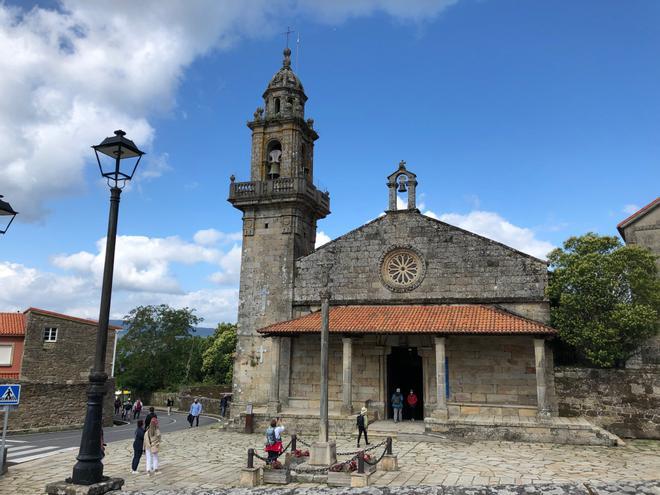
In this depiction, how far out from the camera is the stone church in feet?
61.0

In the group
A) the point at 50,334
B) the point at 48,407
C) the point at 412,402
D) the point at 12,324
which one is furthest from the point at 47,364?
the point at 412,402

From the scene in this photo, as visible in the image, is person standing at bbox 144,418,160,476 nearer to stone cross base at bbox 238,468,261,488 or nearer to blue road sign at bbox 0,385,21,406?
stone cross base at bbox 238,468,261,488

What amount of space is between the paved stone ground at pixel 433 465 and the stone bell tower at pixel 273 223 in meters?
5.07

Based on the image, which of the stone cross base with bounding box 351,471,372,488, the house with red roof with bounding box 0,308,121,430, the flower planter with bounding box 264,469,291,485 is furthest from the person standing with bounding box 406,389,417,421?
the house with red roof with bounding box 0,308,121,430

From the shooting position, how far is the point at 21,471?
39.6ft

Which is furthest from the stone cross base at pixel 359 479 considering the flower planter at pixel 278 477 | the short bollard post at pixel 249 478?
the short bollard post at pixel 249 478

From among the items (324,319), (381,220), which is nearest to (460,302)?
(381,220)

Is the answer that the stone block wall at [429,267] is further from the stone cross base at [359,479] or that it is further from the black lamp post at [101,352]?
the black lamp post at [101,352]

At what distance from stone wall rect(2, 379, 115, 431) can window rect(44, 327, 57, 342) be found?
4.55 meters

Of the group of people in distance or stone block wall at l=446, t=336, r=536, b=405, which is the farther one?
stone block wall at l=446, t=336, r=536, b=405

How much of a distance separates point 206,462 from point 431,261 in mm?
11826

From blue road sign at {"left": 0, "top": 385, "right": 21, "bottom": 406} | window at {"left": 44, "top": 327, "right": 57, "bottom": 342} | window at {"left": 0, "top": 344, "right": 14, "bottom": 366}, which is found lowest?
blue road sign at {"left": 0, "top": 385, "right": 21, "bottom": 406}

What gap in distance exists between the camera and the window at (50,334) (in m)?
28.1

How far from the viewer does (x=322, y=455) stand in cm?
1164
